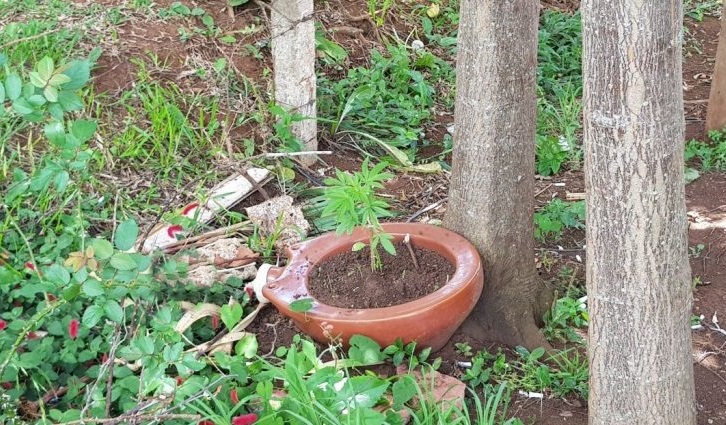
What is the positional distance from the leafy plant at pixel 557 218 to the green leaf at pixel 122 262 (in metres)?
1.90

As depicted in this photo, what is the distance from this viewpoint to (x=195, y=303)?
322 cm

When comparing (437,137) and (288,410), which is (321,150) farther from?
(288,410)

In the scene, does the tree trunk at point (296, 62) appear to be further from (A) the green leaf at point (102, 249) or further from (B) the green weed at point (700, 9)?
(B) the green weed at point (700, 9)

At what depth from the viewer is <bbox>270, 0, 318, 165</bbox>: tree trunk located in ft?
13.6

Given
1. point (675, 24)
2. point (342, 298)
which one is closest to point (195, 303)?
point (342, 298)

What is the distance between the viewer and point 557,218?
12.7 feet

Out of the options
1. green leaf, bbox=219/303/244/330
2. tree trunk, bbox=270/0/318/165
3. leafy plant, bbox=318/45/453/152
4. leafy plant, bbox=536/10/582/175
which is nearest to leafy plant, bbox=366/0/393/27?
leafy plant, bbox=318/45/453/152

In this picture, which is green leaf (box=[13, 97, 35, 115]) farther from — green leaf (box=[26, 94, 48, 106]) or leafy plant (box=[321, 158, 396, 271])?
leafy plant (box=[321, 158, 396, 271])

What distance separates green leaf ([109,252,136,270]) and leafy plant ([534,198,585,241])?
1.90 meters

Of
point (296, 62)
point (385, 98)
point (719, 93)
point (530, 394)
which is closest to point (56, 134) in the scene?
point (530, 394)

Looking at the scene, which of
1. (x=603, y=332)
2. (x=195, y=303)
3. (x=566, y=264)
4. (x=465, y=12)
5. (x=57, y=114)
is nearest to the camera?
(x=57, y=114)

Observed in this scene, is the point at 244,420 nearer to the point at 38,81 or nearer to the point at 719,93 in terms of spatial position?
the point at 38,81

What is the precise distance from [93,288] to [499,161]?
4.54 feet

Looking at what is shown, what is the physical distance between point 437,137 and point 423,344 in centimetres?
197
